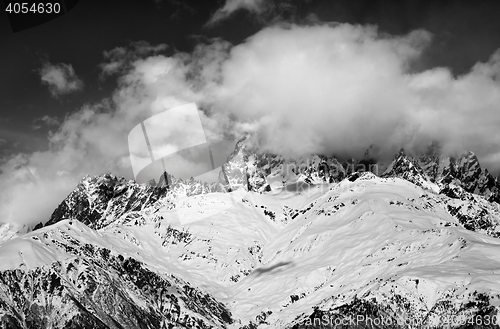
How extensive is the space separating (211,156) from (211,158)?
62 cm

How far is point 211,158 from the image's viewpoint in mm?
118625

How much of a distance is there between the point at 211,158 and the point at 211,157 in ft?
1.79

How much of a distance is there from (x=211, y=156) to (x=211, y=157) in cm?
23

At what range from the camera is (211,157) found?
11812 centimetres

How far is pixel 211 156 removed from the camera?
388ft
